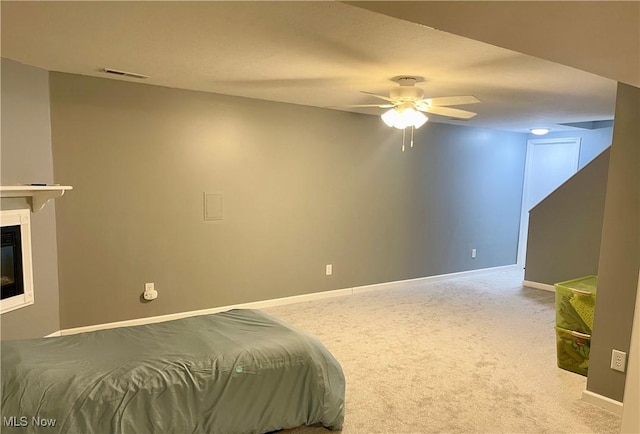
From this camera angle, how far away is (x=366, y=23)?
2.20 meters

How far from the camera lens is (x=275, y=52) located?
273 centimetres

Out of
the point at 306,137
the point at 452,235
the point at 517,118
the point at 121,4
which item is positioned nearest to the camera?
the point at 121,4

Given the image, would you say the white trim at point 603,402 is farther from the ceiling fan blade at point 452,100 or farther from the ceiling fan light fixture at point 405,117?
the ceiling fan light fixture at point 405,117

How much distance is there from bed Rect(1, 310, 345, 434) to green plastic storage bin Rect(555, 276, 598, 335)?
1977mm

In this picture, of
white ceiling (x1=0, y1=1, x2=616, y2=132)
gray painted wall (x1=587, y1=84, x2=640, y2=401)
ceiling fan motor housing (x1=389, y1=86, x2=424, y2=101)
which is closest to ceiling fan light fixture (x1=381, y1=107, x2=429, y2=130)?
ceiling fan motor housing (x1=389, y1=86, x2=424, y2=101)

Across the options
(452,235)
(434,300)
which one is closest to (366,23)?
(434,300)

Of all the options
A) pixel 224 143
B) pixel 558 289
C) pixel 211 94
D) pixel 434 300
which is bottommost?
pixel 434 300

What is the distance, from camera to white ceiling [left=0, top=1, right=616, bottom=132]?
2133 mm

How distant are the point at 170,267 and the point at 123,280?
0.43m

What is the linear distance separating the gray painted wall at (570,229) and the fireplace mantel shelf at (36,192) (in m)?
A: 5.47

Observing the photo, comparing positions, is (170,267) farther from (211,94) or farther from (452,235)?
(452,235)

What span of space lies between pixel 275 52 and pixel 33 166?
7.07 feet

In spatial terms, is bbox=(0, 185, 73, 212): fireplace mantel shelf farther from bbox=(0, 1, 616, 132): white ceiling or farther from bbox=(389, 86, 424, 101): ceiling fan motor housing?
bbox=(389, 86, 424, 101): ceiling fan motor housing

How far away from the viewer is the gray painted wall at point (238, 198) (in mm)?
3691
